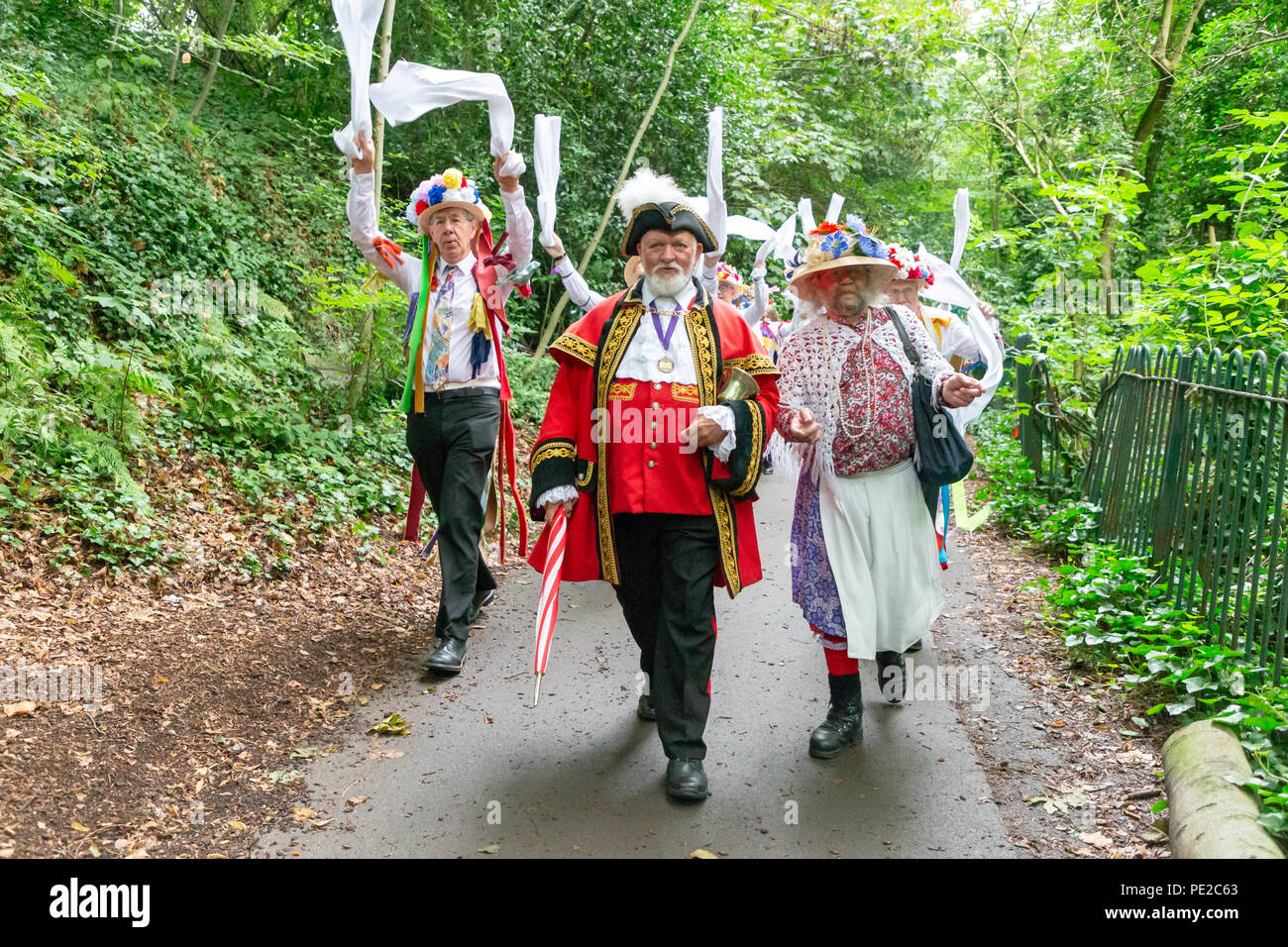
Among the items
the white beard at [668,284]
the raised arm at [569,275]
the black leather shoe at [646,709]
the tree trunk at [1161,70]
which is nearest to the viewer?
the white beard at [668,284]

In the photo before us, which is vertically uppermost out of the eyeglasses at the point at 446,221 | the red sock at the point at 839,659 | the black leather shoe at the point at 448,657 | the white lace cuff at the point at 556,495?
the eyeglasses at the point at 446,221

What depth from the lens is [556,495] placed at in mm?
4094

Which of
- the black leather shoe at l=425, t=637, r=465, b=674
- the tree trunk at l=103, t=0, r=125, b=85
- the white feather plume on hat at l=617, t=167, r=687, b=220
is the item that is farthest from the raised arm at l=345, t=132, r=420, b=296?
the tree trunk at l=103, t=0, r=125, b=85

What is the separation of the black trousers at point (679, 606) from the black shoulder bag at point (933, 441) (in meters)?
1.02

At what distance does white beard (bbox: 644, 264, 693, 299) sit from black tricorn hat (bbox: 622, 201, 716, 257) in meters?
0.15

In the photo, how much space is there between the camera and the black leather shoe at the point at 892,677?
16.7 feet

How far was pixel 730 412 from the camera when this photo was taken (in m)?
4.00

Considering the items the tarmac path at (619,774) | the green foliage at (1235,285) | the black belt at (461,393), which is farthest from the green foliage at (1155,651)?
the black belt at (461,393)

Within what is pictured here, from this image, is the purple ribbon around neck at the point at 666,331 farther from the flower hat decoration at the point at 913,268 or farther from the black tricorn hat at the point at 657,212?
the flower hat decoration at the point at 913,268

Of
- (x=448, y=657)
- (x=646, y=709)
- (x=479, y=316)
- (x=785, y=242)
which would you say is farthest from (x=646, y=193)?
(x=785, y=242)

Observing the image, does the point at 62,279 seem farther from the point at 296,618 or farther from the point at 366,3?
the point at 366,3
